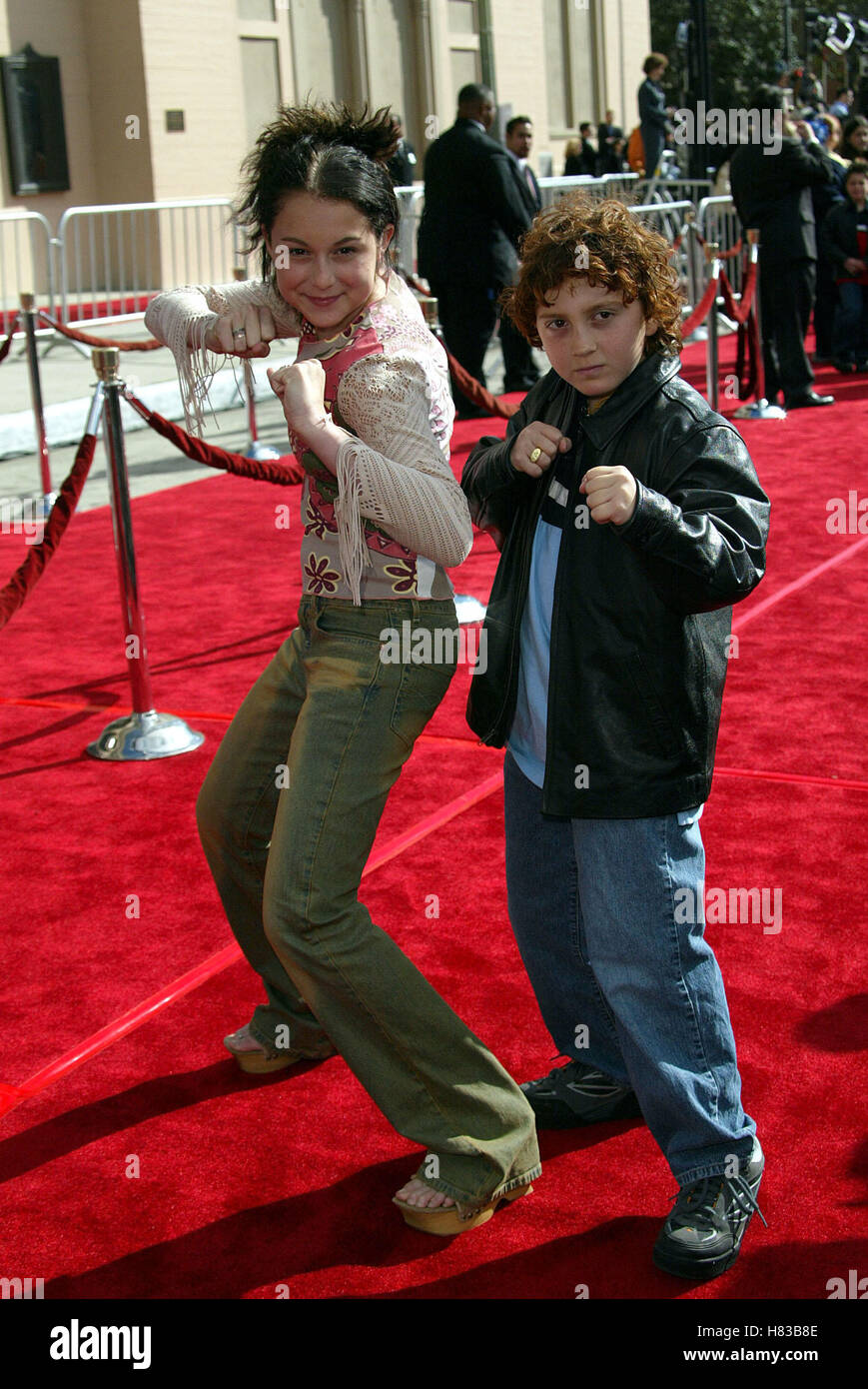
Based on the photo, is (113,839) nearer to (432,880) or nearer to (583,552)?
(432,880)

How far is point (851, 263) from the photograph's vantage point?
11.6 meters

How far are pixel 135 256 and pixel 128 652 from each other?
26.7 ft

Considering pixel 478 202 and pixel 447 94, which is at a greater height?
pixel 447 94

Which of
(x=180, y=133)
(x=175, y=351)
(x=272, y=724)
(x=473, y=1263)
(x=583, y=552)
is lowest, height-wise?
(x=473, y=1263)

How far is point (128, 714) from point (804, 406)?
681 cm

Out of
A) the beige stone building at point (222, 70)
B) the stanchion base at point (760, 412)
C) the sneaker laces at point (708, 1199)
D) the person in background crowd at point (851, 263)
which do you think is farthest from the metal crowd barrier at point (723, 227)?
the sneaker laces at point (708, 1199)

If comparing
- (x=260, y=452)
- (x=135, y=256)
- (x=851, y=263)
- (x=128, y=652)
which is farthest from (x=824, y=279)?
(x=128, y=652)

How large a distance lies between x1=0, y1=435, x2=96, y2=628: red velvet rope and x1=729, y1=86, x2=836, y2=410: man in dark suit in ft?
20.8

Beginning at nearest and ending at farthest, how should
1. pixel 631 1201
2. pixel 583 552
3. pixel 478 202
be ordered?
pixel 583 552 < pixel 631 1201 < pixel 478 202

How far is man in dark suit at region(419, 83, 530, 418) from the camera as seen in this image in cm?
980

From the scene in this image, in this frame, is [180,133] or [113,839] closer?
[113,839]

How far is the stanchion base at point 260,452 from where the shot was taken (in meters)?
9.42

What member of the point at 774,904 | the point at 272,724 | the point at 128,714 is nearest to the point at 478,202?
the point at 128,714

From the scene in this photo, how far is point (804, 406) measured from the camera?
10516mm
